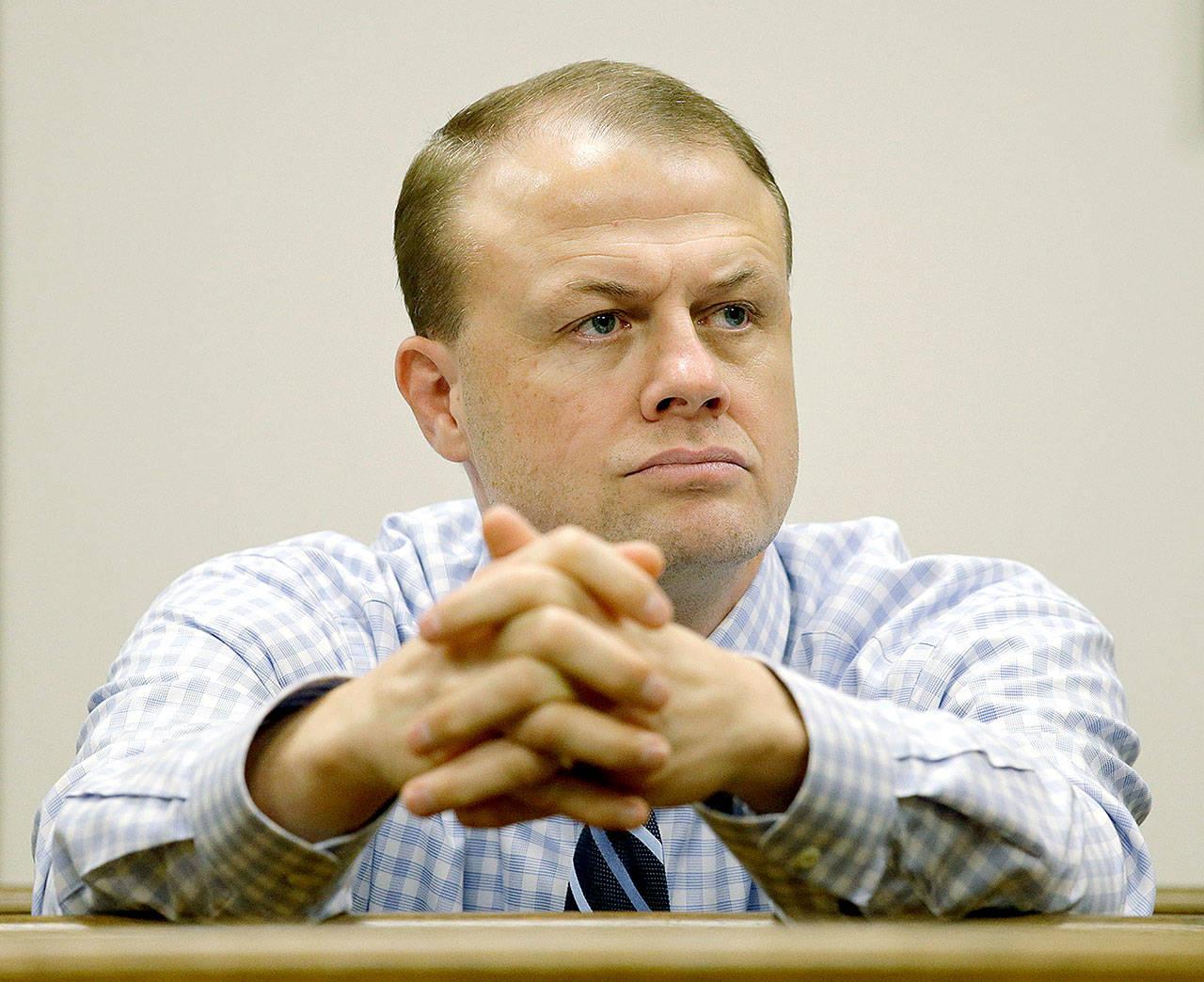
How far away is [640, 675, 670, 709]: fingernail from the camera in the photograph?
0.65m

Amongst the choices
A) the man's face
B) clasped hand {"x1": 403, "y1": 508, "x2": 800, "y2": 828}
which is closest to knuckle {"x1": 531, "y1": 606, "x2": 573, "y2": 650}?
clasped hand {"x1": 403, "y1": 508, "x2": 800, "y2": 828}

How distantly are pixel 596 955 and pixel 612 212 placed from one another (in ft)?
2.88

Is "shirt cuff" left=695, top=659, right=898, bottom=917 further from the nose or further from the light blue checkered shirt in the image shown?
the nose

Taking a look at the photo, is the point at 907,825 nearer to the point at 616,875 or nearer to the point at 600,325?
the point at 616,875

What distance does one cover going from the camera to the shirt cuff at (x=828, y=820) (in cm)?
68

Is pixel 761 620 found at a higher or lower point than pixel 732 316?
lower

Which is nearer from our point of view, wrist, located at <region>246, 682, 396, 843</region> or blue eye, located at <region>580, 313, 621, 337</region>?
wrist, located at <region>246, 682, 396, 843</region>

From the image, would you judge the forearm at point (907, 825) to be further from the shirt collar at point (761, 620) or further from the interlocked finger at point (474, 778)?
the shirt collar at point (761, 620)

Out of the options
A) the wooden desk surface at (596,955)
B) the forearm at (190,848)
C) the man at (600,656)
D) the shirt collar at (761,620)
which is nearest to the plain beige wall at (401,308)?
the man at (600,656)

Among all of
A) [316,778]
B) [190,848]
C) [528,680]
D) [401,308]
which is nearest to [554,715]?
[528,680]

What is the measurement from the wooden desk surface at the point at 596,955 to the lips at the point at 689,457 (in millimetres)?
729

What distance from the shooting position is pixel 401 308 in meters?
2.01

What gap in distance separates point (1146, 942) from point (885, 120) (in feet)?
5.91

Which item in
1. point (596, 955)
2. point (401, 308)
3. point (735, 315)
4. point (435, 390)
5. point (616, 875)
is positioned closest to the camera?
point (596, 955)
